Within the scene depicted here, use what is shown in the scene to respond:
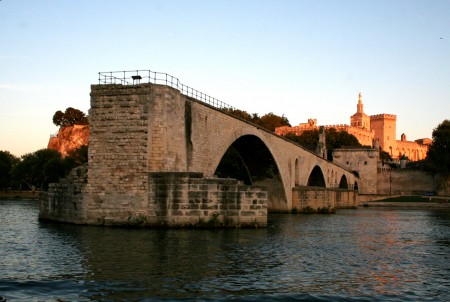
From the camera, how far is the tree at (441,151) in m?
92.8

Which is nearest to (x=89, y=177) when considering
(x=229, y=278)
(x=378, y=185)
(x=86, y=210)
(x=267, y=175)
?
(x=86, y=210)

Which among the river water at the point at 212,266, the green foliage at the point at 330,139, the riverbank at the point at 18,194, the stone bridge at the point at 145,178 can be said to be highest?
the green foliage at the point at 330,139

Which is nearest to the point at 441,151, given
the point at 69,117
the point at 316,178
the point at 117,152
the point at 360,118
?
the point at 316,178

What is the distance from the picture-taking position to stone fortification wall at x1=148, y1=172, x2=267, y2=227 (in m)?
26.4

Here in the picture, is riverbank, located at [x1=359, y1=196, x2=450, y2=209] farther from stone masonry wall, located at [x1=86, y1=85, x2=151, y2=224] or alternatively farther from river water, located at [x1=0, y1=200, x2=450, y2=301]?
stone masonry wall, located at [x1=86, y1=85, x2=151, y2=224]

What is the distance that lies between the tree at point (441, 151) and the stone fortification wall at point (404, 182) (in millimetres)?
6523

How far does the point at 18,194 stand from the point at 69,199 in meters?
65.5

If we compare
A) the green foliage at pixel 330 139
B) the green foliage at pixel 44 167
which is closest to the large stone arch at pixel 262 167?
the green foliage at pixel 44 167

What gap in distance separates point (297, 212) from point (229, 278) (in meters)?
39.7

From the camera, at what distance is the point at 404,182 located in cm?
10438

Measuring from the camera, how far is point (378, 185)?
354 ft

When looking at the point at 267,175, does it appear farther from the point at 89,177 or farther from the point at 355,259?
the point at 355,259

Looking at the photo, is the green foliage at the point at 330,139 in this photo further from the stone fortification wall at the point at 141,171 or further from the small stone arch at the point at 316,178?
the stone fortification wall at the point at 141,171

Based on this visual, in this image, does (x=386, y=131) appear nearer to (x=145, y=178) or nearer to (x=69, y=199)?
(x=145, y=178)
